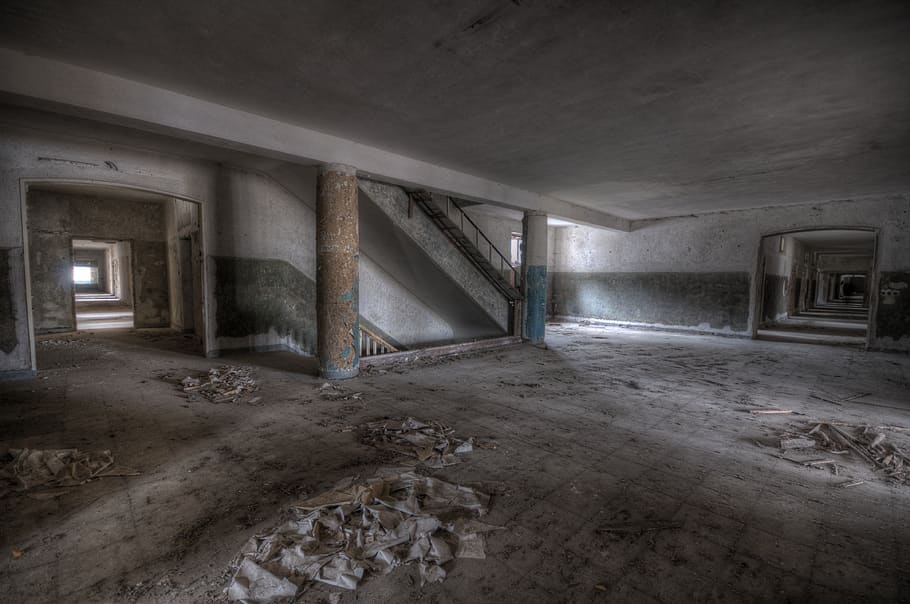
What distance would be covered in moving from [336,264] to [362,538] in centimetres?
455

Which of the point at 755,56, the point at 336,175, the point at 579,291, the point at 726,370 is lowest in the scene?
the point at 726,370

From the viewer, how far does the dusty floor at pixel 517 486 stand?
2.19 metres

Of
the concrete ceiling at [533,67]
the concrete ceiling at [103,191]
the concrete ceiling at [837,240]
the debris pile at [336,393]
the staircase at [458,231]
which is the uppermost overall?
the concrete ceiling at [533,67]

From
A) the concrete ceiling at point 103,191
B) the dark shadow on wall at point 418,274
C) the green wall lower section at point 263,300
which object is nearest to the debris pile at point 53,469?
the green wall lower section at point 263,300

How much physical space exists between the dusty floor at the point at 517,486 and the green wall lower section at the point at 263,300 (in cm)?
178

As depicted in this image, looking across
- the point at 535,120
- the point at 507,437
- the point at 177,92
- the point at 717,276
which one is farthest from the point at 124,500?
the point at 717,276

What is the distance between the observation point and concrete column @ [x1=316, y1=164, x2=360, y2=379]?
6.30 m

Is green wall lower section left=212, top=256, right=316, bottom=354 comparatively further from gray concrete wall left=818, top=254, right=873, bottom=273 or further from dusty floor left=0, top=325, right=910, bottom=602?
gray concrete wall left=818, top=254, right=873, bottom=273

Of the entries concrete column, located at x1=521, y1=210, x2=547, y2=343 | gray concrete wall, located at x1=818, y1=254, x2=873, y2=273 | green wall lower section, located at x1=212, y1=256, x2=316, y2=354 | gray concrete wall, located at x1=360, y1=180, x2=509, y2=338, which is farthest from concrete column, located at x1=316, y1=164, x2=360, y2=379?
gray concrete wall, located at x1=818, y1=254, x2=873, y2=273

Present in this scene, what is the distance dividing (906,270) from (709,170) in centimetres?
637

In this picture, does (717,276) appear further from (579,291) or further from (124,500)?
(124,500)

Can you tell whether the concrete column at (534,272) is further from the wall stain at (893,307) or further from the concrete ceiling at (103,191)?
the concrete ceiling at (103,191)

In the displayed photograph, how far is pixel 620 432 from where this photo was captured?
4379 mm

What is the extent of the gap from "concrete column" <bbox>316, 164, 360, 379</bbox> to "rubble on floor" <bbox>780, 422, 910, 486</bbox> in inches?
222
